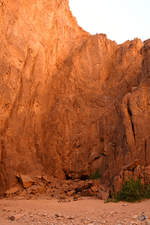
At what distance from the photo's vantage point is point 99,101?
1206 cm

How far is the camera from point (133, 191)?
6660mm

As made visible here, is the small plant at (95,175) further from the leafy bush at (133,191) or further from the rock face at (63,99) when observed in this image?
the leafy bush at (133,191)

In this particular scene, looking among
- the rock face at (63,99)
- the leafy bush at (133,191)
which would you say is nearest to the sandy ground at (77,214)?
the leafy bush at (133,191)

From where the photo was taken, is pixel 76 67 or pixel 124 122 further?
pixel 76 67

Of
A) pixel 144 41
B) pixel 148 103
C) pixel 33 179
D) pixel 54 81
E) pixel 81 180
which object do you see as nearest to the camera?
pixel 148 103

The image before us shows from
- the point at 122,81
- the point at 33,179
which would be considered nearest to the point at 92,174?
the point at 33,179

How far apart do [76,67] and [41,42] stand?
7.05 ft

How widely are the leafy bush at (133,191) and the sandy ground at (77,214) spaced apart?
31 centimetres

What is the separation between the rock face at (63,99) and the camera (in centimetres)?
985

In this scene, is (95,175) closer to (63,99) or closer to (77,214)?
(63,99)

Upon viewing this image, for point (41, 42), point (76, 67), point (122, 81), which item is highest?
point (41, 42)

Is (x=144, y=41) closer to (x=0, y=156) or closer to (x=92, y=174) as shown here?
(x=92, y=174)

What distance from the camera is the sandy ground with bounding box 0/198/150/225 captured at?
500 cm

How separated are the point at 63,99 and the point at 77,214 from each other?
6.97 m
